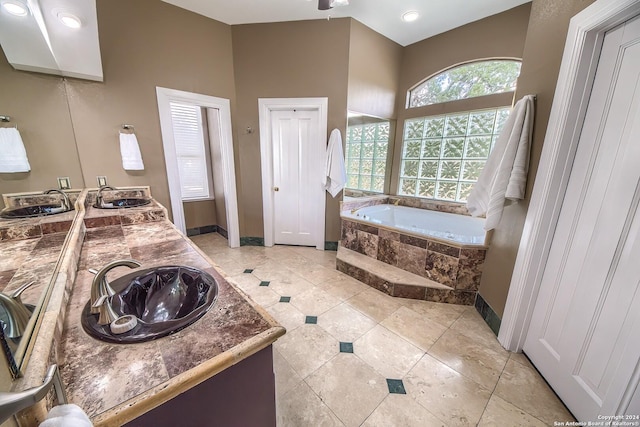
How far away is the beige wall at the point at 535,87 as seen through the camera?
1369 millimetres

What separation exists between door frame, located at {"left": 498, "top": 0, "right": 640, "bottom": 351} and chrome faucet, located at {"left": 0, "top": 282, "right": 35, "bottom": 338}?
7.30ft

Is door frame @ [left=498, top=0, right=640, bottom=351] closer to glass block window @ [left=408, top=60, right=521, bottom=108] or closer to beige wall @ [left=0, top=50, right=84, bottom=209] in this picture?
glass block window @ [left=408, top=60, right=521, bottom=108]

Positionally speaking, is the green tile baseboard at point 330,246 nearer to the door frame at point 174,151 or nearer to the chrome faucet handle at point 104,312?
the door frame at point 174,151

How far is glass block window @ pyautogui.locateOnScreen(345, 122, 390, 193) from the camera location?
351cm

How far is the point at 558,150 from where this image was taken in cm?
132

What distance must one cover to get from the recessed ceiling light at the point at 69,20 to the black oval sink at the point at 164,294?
200 cm

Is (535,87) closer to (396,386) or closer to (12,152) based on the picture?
(396,386)

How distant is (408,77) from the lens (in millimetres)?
3377

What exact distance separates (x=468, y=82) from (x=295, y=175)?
2506 millimetres

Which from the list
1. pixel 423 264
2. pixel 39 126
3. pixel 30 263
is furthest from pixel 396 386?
pixel 39 126

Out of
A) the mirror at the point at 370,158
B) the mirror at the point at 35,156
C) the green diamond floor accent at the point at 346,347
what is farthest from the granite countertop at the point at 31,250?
the mirror at the point at 370,158

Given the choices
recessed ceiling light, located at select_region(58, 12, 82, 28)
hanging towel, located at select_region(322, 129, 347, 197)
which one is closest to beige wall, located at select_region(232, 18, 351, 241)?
hanging towel, located at select_region(322, 129, 347, 197)

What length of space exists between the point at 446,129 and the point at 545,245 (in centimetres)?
218

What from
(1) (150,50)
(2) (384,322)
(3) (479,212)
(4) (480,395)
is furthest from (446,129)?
(1) (150,50)
